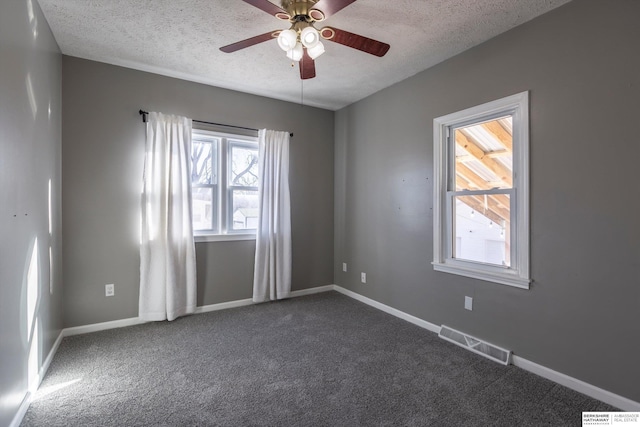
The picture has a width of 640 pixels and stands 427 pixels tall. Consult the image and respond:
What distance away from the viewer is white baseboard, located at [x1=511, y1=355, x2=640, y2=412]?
1.83 metres

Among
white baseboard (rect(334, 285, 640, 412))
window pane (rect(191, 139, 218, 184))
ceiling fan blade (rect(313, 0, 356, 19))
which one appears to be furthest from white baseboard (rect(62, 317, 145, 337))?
white baseboard (rect(334, 285, 640, 412))

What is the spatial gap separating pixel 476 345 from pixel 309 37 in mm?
2718

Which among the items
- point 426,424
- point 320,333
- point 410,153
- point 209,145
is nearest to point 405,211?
point 410,153

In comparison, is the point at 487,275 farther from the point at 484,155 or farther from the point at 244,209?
the point at 244,209

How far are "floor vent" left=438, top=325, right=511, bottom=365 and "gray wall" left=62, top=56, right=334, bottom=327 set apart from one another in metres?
2.36

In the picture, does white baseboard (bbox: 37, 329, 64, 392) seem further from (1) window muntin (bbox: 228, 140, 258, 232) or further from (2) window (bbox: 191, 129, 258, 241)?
(1) window muntin (bbox: 228, 140, 258, 232)

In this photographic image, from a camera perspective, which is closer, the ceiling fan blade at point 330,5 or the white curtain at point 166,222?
the ceiling fan blade at point 330,5

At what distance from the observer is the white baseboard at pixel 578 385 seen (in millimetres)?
1833

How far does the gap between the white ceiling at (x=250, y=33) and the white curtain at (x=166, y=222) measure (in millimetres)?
676

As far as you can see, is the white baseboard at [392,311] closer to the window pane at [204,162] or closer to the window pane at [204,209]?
the window pane at [204,209]

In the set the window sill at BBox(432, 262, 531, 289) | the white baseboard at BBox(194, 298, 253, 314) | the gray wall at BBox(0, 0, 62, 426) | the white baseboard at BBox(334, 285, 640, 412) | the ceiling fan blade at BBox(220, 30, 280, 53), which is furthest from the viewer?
the white baseboard at BBox(194, 298, 253, 314)

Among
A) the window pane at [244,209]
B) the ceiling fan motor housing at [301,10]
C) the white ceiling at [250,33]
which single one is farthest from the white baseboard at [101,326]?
the ceiling fan motor housing at [301,10]

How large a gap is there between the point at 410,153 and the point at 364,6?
1570 mm

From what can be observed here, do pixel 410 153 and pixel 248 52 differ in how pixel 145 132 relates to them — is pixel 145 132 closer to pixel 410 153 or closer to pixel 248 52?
pixel 248 52
